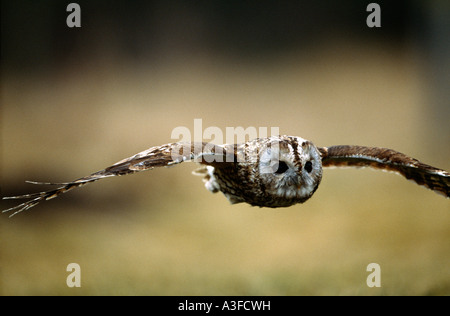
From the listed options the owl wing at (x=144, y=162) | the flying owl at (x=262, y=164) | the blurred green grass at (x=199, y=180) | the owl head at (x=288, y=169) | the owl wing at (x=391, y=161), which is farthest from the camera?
the blurred green grass at (x=199, y=180)

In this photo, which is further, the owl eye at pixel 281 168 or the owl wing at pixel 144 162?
the owl eye at pixel 281 168

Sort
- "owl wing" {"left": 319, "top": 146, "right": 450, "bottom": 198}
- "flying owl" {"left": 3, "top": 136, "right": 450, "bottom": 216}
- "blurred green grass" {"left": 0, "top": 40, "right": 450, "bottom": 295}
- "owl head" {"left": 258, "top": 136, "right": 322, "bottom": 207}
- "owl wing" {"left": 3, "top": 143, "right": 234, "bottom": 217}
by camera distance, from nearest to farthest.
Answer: "owl wing" {"left": 3, "top": 143, "right": 234, "bottom": 217}
"flying owl" {"left": 3, "top": 136, "right": 450, "bottom": 216}
"owl head" {"left": 258, "top": 136, "right": 322, "bottom": 207}
"owl wing" {"left": 319, "top": 146, "right": 450, "bottom": 198}
"blurred green grass" {"left": 0, "top": 40, "right": 450, "bottom": 295}

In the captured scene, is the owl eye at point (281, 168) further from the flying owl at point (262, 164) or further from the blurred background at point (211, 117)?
the blurred background at point (211, 117)

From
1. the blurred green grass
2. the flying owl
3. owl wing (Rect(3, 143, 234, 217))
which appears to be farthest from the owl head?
the blurred green grass

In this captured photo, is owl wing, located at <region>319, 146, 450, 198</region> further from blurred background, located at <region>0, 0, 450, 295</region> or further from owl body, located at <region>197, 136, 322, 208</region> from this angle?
blurred background, located at <region>0, 0, 450, 295</region>

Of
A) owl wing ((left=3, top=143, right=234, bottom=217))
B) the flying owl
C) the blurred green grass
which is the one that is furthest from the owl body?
the blurred green grass

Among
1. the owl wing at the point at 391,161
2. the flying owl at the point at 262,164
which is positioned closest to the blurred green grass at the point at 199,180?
the owl wing at the point at 391,161

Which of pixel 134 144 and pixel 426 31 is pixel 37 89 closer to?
pixel 134 144

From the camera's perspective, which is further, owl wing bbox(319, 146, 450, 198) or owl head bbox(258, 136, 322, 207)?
owl wing bbox(319, 146, 450, 198)

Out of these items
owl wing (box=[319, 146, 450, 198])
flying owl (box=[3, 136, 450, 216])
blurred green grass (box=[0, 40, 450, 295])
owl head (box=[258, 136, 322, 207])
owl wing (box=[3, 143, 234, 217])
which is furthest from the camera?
blurred green grass (box=[0, 40, 450, 295])
